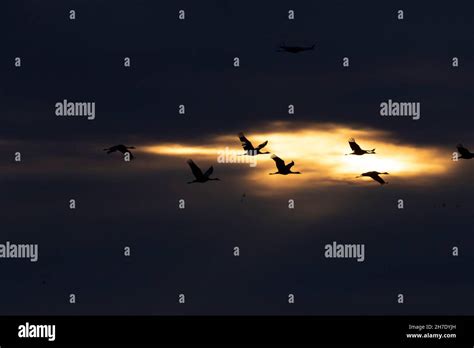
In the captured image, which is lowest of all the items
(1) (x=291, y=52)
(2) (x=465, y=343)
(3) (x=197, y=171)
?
(2) (x=465, y=343)

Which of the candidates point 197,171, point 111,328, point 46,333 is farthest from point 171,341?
point 197,171

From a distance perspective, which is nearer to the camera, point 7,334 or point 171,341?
point 7,334

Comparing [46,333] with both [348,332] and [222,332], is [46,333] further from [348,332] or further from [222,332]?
[348,332]

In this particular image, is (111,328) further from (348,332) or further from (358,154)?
(358,154)

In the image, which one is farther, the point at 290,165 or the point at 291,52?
the point at 290,165

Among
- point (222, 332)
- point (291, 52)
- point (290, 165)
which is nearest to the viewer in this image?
point (291, 52)

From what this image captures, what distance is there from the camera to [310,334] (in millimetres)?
167750

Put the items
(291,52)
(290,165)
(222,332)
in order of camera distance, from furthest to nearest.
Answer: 1. (222,332)
2. (290,165)
3. (291,52)

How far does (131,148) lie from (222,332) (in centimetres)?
2672

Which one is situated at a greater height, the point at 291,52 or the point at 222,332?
the point at 291,52

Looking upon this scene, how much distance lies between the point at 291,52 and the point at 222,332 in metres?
36.5

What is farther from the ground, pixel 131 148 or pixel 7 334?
pixel 131 148

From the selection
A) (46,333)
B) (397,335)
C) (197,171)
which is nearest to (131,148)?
(197,171)

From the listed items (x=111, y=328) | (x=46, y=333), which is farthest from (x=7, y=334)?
(x=111, y=328)
